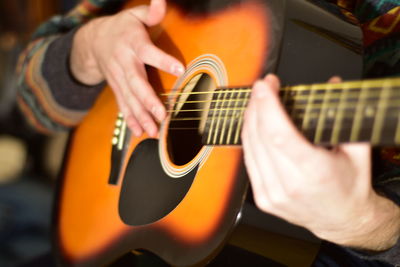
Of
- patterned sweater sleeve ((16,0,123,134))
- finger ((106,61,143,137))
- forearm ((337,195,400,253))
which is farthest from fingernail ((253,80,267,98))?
patterned sweater sleeve ((16,0,123,134))

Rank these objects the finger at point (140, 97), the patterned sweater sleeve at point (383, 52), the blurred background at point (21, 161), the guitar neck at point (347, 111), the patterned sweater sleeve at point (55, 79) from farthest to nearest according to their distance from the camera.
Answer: the blurred background at point (21, 161), the patterned sweater sleeve at point (55, 79), the finger at point (140, 97), the patterned sweater sleeve at point (383, 52), the guitar neck at point (347, 111)

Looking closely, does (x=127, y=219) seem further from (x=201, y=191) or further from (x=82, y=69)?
(x=82, y=69)

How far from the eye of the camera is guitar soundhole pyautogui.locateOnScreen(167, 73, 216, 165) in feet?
2.31

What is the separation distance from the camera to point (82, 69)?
100 cm

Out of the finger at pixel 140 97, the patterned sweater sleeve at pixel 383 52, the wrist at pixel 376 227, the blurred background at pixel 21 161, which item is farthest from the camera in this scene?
the blurred background at pixel 21 161

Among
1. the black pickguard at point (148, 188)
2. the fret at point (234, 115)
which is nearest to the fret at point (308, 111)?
the fret at point (234, 115)

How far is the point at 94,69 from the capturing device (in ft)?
3.23

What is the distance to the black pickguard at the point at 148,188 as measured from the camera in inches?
26.5

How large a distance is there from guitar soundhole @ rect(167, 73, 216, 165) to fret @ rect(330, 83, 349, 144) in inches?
10.7

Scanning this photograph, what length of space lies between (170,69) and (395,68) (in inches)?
14.7

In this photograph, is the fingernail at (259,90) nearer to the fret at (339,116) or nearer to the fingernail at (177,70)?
the fret at (339,116)

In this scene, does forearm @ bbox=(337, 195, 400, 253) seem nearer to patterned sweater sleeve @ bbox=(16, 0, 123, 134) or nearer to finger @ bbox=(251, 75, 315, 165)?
finger @ bbox=(251, 75, 315, 165)

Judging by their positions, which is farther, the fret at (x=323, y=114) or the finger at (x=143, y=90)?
the finger at (x=143, y=90)

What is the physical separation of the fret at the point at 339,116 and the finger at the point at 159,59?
35 cm
